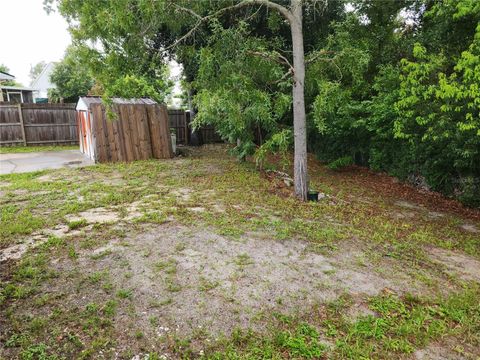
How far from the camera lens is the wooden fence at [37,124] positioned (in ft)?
40.1

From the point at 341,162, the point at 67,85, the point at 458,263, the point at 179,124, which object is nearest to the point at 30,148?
the point at 179,124

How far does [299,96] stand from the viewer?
5887 millimetres

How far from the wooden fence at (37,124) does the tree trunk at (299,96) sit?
10.8 meters

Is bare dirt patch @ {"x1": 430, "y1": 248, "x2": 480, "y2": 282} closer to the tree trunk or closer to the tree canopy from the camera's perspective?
the tree canopy

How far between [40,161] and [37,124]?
13.7 feet

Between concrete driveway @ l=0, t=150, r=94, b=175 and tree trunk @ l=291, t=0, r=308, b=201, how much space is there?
620 centimetres

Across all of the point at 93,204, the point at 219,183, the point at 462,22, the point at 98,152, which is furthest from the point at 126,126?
the point at 462,22

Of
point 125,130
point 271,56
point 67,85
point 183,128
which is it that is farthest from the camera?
point 67,85

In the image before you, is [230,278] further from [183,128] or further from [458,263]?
[183,128]

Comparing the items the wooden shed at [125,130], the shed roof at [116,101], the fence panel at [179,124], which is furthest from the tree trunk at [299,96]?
the fence panel at [179,124]

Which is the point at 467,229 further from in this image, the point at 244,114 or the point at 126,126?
the point at 126,126

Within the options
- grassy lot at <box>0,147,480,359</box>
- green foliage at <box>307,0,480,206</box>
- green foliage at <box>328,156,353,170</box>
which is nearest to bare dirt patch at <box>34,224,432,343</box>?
grassy lot at <box>0,147,480,359</box>

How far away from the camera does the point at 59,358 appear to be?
2.10m

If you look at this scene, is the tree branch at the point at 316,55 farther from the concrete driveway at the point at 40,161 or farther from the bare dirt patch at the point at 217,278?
the concrete driveway at the point at 40,161
